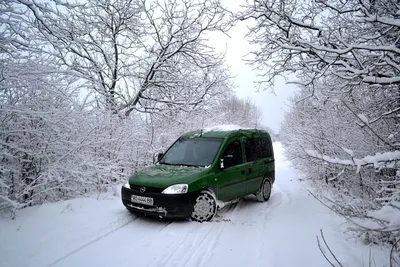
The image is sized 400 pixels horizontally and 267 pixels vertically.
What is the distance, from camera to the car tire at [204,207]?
5.39 metres

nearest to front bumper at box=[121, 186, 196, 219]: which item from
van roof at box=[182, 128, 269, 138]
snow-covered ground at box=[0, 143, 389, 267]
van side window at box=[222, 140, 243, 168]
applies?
snow-covered ground at box=[0, 143, 389, 267]

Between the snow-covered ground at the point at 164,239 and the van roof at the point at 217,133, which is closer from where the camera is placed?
the snow-covered ground at the point at 164,239

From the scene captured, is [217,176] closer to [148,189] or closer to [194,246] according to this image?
[148,189]

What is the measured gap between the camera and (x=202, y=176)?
5570 mm

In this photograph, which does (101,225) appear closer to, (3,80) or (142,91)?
(3,80)

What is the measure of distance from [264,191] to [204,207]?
2862 millimetres

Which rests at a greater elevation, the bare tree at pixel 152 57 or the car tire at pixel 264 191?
the bare tree at pixel 152 57

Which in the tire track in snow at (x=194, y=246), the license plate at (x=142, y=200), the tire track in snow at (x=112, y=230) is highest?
the license plate at (x=142, y=200)

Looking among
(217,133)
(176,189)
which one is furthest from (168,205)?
(217,133)

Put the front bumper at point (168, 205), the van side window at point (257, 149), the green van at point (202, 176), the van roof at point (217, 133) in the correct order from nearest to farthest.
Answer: the front bumper at point (168, 205), the green van at point (202, 176), the van roof at point (217, 133), the van side window at point (257, 149)

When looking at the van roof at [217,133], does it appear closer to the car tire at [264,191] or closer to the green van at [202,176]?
the green van at [202,176]

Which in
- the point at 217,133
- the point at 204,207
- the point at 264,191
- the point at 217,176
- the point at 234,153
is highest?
the point at 217,133

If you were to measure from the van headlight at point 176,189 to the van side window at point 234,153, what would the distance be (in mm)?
1346

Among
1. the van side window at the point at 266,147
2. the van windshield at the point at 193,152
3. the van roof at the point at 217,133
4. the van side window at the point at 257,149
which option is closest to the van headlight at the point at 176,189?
the van windshield at the point at 193,152
